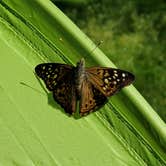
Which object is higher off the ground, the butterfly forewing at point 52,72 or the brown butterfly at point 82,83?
the butterfly forewing at point 52,72

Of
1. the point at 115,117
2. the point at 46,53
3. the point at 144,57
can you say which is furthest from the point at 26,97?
the point at 144,57

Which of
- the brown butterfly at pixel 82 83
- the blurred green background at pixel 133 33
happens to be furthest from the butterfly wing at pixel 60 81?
the blurred green background at pixel 133 33

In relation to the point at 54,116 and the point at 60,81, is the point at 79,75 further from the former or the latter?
the point at 54,116

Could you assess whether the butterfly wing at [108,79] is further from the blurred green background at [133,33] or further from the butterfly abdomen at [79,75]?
the blurred green background at [133,33]

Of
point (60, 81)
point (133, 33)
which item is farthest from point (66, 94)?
point (133, 33)

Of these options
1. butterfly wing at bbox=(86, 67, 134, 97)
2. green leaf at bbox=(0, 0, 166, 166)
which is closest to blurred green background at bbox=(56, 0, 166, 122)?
butterfly wing at bbox=(86, 67, 134, 97)

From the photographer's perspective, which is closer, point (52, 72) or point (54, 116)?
point (54, 116)
